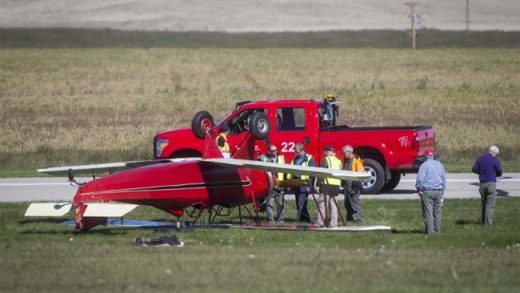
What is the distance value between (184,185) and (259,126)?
6.36 feet

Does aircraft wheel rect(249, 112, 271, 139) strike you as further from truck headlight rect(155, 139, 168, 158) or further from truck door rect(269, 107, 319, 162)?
truck headlight rect(155, 139, 168, 158)

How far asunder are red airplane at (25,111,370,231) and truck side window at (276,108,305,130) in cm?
463

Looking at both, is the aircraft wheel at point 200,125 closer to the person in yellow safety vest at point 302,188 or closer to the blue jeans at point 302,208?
the person in yellow safety vest at point 302,188

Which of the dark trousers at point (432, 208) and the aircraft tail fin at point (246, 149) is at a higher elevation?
the aircraft tail fin at point (246, 149)

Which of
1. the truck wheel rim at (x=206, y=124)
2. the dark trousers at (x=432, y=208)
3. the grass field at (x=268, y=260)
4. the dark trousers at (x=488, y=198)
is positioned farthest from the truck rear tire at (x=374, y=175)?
the dark trousers at (x=432, y=208)

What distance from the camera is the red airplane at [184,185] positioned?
17.8m

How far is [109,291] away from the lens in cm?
1281

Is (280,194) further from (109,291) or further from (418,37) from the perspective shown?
(418,37)

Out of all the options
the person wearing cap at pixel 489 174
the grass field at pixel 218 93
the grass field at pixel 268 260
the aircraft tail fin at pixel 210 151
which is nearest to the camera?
the grass field at pixel 268 260

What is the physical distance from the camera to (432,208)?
1850 centimetres

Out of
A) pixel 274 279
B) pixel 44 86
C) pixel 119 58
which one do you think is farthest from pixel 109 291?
pixel 119 58

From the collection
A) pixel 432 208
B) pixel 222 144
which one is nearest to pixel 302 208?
pixel 222 144

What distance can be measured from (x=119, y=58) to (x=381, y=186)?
173ft

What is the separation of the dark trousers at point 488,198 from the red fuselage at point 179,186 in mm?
3786
